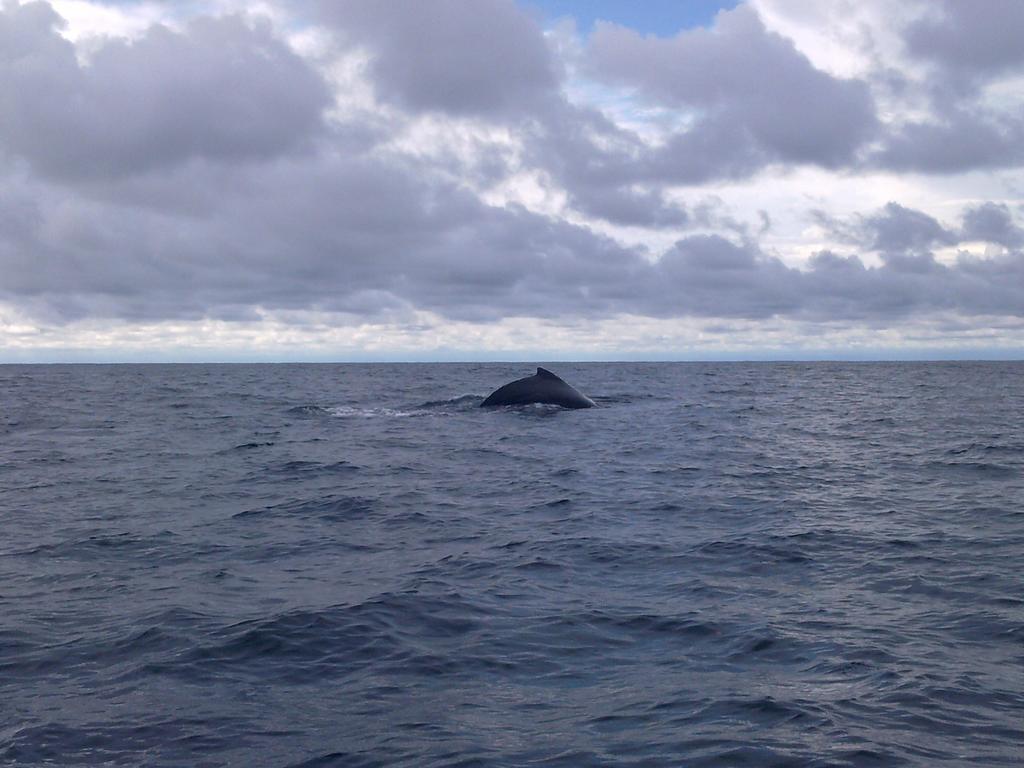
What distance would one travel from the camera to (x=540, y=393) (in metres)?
39.3

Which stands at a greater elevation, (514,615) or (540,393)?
(540,393)

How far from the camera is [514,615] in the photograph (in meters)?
9.93

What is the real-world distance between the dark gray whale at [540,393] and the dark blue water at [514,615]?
16.6 metres

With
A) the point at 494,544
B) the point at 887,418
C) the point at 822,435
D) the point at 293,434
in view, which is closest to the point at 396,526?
the point at 494,544

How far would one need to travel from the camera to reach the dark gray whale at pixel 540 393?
1548 inches

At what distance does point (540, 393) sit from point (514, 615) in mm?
29521

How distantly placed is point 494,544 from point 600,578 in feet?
8.56

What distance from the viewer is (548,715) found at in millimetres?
7230

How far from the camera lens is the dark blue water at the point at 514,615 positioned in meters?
6.82

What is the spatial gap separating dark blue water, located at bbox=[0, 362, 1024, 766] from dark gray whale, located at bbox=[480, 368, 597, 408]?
655 inches

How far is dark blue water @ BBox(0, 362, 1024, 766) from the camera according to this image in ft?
22.4

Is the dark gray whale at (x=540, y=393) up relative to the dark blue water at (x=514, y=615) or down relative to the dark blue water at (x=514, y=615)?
up

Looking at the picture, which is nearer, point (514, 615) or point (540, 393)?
point (514, 615)

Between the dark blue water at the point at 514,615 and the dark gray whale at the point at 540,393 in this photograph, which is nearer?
the dark blue water at the point at 514,615
